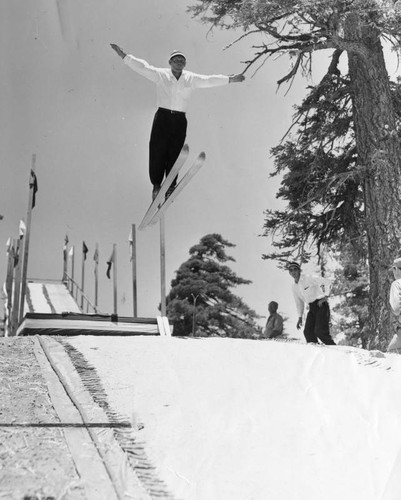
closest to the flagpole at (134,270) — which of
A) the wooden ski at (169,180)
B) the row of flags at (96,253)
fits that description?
the row of flags at (96,253)

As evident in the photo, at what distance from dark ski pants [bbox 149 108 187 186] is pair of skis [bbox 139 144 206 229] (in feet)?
0.69

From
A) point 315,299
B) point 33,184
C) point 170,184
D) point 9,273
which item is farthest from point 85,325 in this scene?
point 9,273

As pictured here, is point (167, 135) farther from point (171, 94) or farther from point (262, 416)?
point (262, 416)

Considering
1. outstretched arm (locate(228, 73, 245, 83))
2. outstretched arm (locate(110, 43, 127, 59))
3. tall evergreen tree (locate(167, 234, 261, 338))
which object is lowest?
tall evergreen tree (locate(167, 234, 261, 338))

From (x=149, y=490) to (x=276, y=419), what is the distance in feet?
3.48

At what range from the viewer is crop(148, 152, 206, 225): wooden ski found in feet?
21.5

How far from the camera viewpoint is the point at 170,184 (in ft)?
22.7

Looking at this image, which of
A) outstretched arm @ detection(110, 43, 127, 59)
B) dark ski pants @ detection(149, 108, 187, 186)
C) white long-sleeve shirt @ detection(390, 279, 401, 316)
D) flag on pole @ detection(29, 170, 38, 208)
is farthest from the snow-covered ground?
flag on pole @ detection(29, 170, 38, 208)

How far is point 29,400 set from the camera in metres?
3.50

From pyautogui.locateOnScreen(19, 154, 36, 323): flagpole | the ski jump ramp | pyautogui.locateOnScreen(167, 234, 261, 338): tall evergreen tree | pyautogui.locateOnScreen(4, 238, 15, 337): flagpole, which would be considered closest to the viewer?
the ski jump ramp

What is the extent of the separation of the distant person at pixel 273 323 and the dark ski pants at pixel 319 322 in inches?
28.6

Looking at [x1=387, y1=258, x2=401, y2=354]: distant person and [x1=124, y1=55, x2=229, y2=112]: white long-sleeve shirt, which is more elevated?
[x1=124, y1=55, x2=229, y2=112]: white long-sleeve shirt

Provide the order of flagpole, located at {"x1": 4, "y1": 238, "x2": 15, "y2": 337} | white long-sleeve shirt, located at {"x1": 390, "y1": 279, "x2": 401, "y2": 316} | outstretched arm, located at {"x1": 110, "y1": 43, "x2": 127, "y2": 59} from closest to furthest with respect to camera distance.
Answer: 1. white long-sleeve shirt, located at {"x1": 390, "y1": 279, "x2": 401, "y2": 316}
2. outstretched arm, located at {"x1": 110, "y1": 43, "x2": 127, "y2": 59}
3. flagpole, located at {"x1": 4, "y1": 238, "x2": 15, "y2": 337}

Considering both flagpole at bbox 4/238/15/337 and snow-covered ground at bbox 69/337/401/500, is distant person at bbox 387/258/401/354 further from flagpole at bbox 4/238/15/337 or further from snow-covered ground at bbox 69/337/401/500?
flagpole at bbox 4/238/15/337
